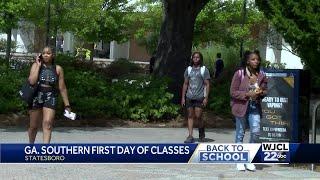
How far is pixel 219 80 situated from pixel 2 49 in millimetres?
36190

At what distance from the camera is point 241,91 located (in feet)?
30.6

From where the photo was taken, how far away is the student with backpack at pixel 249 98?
9273mm

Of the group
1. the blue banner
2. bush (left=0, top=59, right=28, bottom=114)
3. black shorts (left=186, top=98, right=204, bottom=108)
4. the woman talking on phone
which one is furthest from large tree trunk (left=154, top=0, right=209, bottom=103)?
the blue banner

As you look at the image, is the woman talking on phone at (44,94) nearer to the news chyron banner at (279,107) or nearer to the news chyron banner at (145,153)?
the news chyron banner at (145,153)

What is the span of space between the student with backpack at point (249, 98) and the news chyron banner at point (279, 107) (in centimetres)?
90

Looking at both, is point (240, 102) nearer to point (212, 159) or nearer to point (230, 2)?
point (212, 159)

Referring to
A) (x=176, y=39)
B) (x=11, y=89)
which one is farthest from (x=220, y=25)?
(x=11, y=89)

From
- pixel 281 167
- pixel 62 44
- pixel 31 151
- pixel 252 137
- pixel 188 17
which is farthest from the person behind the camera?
pixel 62 44

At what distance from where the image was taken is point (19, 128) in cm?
1358

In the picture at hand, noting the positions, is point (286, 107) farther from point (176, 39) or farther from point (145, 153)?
point (176, 39)

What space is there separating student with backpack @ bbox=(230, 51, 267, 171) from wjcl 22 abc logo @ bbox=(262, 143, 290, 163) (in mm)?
2203

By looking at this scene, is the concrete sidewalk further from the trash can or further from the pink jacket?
the pink jacket

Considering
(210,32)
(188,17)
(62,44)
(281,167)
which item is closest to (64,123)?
(188,17)

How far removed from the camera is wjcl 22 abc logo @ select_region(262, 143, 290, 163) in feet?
23.0
